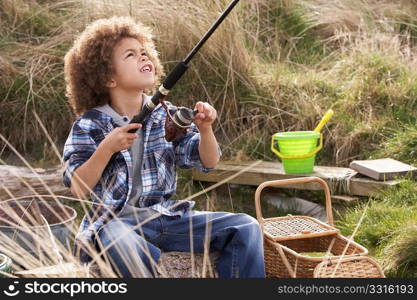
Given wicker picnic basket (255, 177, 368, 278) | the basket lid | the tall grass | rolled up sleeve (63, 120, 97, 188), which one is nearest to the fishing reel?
rolled up sleeve (63, 120, 97, 188)

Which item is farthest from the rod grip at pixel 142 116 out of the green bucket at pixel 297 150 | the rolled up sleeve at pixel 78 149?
the green bucket at pixel 297 150

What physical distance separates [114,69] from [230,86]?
2.30m

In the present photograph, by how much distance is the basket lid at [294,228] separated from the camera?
142 inches

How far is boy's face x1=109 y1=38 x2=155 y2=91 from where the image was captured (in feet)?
11.0

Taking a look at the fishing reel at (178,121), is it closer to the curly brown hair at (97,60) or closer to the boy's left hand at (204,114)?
the boy's left hand at (204,114)

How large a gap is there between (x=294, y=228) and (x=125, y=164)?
2.91ft

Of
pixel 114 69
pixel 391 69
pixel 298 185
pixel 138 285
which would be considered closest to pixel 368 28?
pixel 391 69

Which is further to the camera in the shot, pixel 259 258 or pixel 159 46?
pixel 159 46

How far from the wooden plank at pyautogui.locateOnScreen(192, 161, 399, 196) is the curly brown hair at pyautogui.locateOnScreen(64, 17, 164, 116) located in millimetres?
1669

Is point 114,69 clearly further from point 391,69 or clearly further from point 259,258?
point 391,69

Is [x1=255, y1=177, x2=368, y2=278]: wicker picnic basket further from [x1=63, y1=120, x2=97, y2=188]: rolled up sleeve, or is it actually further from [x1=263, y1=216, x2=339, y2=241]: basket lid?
[x1=63, y1=120, x2=97, y2=188]: rolled up sleeve

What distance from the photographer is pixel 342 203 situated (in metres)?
4.80

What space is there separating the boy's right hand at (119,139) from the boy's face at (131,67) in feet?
1.03

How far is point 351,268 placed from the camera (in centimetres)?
324
